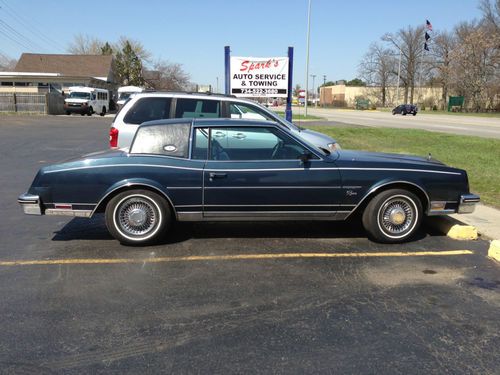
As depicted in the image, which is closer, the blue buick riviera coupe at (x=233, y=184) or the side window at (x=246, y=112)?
the blue buick riviera coupe at (x=233, y=184)

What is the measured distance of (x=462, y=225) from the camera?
5.98 m

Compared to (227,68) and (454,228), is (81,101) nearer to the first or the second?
(227,68)

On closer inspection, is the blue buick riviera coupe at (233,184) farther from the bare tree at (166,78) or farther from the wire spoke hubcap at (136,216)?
the bare tree at (166,78)

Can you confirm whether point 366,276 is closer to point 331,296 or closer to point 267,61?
point 331,296

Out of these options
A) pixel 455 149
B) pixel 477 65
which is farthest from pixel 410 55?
pixel 455 149

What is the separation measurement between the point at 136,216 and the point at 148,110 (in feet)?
10.6

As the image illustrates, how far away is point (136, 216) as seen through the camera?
5.32 meters

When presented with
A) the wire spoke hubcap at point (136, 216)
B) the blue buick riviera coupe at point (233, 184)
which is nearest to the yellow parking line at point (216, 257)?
the blue buick riviera coupe at point (233, 184)

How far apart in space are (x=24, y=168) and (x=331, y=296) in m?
9.64

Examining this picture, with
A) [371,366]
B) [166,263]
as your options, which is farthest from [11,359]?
[371,366]

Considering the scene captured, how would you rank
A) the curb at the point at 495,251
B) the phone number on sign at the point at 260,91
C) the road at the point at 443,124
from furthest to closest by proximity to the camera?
the road at the point at 443,124 → the phone number on sign at the point at 260,91 → the curb at the point at 495,251

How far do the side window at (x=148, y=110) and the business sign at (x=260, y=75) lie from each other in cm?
680

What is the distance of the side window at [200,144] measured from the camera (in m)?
5.40

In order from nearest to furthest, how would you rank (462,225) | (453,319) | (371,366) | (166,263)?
(371,366)
(453,319)
(166,263)
(462,225)
